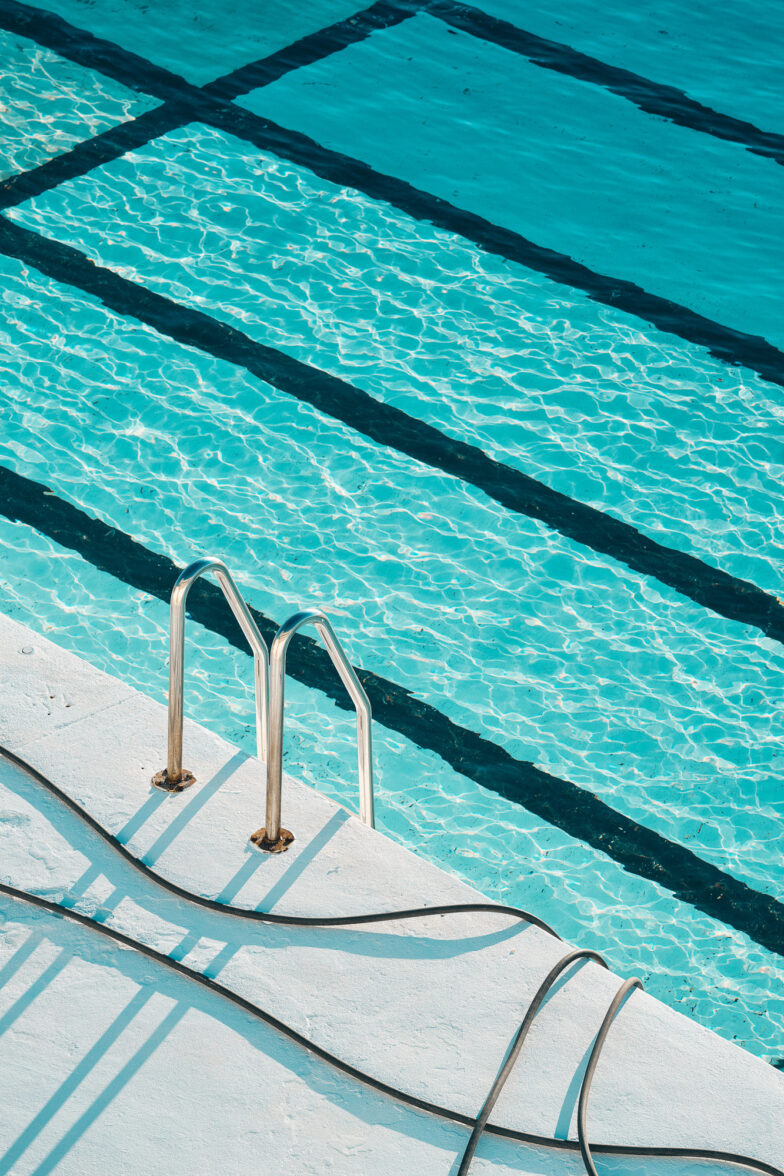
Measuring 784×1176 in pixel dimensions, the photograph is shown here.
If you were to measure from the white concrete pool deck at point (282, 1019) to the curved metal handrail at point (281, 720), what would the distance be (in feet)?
0.17

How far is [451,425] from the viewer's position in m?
5.96

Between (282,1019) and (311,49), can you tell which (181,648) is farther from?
(311,49)

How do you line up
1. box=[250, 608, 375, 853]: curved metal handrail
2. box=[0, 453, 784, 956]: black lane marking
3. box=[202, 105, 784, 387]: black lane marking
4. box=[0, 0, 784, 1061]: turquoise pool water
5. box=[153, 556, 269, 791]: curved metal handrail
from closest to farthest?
1. box=[250, 608, 375, 853]: curved metal handrail
2. box=[153, 556, 269, 791]: curved metal handrail
3. box=[0, 453, 784, 956]: black lane marking
4. box=[0, 0, 784, 1061]: turquoise pool water
5. box=[202, 105, 784, 387]: black lane marking

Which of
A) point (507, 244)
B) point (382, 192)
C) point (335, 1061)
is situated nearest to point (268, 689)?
point (335, 1061)

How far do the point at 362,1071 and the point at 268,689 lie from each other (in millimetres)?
861

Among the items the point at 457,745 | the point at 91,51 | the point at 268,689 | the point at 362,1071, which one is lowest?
the point at 457,745

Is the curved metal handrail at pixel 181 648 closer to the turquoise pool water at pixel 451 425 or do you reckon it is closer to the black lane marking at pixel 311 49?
the turquoise pool water at pixel 451 425

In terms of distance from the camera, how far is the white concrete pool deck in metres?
2.16

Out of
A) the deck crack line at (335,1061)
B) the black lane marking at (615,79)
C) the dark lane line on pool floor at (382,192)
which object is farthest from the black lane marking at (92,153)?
the deck crack line at (335,1061)

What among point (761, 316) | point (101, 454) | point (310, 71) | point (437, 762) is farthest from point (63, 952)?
point (310, 71)

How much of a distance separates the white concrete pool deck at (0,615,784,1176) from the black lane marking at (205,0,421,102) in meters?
6.91

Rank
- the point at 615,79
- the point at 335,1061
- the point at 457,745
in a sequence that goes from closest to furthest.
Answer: the point at 335,1061
the point at 457,745
the point at 615,79

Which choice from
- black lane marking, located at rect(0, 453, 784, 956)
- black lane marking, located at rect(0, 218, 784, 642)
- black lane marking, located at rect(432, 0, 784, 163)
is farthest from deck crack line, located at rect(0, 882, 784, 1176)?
black lane marking, located at rect(432, 0, 784, 163)

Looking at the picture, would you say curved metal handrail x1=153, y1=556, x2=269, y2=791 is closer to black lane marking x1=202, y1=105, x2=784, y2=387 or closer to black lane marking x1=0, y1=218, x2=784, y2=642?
black lane marking x1=0, y1=218, x2=784, y2=642
